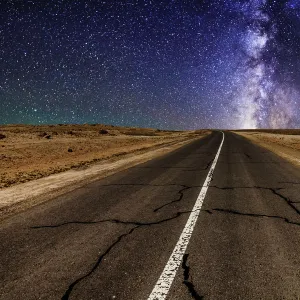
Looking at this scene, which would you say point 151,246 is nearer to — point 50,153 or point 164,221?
point 164,221

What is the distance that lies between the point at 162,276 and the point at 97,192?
5208mm

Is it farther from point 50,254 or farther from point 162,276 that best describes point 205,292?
point 50,254

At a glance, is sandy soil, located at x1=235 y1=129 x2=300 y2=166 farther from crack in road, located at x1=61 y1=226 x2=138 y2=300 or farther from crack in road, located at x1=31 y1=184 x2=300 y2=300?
crack in road, located at x1=61 y1=226 x2=138 y2=300

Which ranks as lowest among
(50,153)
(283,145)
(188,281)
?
(50,153)

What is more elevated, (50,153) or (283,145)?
(283,145)

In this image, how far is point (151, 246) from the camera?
448cm

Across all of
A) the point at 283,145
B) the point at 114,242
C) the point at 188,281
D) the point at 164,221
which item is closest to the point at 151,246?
the point at 114,242

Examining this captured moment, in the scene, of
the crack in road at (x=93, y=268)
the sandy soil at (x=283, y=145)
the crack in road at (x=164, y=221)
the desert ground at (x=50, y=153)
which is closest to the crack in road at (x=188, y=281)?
the crack in road at (x=164, y=221)

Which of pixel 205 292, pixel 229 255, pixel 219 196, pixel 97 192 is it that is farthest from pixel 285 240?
pixel 97 192

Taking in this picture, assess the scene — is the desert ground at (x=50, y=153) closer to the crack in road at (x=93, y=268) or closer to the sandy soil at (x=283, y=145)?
the crack in road at (x=93, y=268)

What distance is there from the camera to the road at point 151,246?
335 centimetres

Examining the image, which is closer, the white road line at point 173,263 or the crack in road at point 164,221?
the white road line at point 173,263

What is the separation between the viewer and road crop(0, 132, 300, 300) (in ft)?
11.0

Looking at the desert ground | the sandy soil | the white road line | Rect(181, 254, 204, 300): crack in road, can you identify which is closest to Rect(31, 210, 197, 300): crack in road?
the white road line
